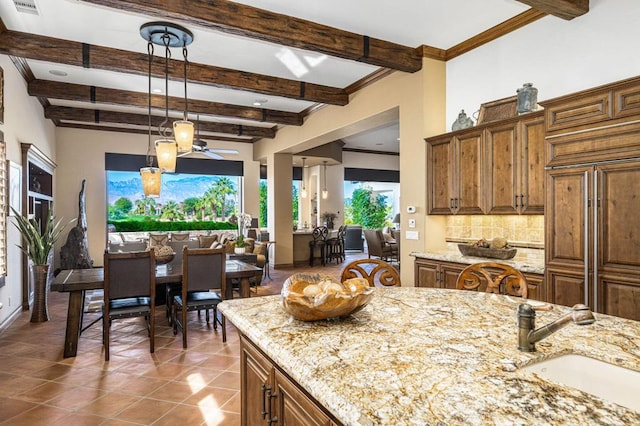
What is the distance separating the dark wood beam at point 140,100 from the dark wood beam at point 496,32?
3.77 metres

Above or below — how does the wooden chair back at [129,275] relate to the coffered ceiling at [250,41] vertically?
below

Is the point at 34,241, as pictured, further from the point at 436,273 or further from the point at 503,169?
the point at 503,169

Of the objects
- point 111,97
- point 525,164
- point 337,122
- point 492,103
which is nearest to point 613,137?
point 525,164

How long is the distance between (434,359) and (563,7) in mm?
3378

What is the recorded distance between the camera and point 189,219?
10.5 m

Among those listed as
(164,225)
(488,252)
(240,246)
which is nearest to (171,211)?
(164,225)

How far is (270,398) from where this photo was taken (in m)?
1.38

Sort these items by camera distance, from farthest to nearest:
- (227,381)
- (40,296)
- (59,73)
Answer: (59,73)
(40,296)
(227,381)

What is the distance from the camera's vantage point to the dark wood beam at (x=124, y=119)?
7.34 m

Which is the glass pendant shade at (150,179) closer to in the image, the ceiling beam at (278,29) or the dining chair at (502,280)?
the ceiling beam at (278,29)

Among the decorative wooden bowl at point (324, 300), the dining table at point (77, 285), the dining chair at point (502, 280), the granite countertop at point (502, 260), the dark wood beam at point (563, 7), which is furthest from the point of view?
the dining table at point (77, 285)

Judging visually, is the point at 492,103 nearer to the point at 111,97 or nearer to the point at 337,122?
the point at 337,122

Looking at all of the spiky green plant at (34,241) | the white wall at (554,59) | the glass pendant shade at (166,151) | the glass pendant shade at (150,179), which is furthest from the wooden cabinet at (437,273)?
the spiky green plant at (34,241)

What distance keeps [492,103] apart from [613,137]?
1.59 m
